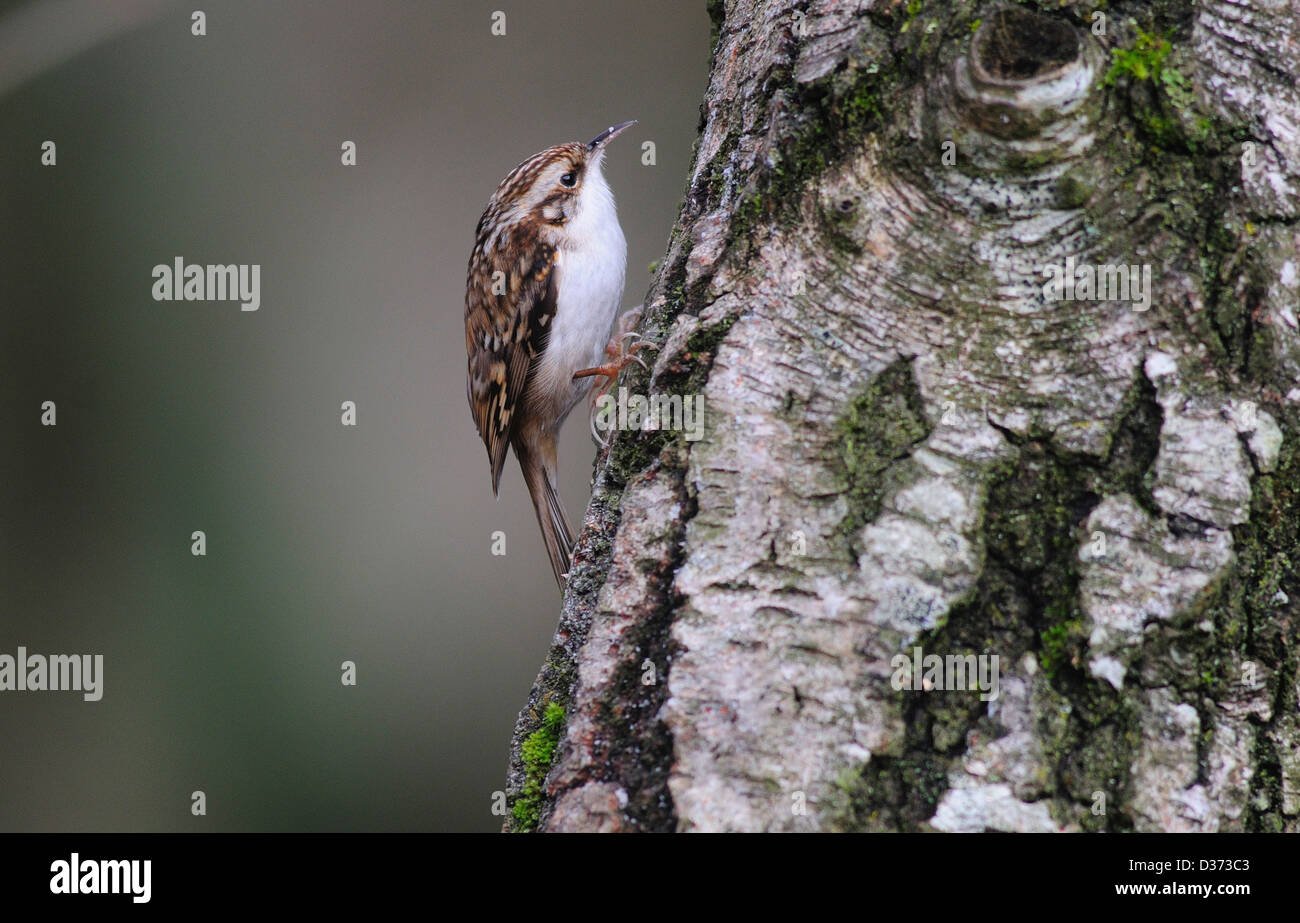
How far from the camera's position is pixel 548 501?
429 cm

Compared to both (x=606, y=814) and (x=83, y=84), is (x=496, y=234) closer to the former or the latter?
(x=83, y=84)

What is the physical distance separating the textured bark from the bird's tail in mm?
2381

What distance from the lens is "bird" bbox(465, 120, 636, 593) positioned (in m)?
4.06

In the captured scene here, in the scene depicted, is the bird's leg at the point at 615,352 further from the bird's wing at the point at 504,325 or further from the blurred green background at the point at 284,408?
the blurred green background at the point at 284,408

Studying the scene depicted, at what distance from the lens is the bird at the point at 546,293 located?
4.06m

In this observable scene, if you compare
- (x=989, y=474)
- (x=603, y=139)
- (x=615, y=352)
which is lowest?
(x=989, y=474)

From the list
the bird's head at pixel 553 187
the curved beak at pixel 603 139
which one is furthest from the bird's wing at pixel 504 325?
the curved beak at pixel 603 139

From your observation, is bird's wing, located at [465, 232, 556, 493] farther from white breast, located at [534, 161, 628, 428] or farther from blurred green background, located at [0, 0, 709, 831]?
blurred green background, located at [0, 0, 709, 831]

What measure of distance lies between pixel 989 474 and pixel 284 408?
478 centimetres

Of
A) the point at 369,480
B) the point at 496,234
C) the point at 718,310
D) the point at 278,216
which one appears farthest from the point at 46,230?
the point at 718,310

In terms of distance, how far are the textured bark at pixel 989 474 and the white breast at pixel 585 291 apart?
2534mm

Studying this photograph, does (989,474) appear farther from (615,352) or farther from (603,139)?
(603,139)

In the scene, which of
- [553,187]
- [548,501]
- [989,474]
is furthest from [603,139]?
[989,474]

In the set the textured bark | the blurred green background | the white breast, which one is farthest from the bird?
the textured bark
